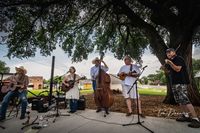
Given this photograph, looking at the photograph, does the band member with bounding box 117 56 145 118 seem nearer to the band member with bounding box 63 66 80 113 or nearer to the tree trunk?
the band member with bounding box 63 66 80 113

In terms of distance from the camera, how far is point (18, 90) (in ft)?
16.4

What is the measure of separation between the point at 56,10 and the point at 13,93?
4758 millimetres

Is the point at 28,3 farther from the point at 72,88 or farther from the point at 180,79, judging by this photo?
the point at 180,79

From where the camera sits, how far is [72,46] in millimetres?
11766

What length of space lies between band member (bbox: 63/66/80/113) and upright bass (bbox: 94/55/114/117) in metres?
0.87

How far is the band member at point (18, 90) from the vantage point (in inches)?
189

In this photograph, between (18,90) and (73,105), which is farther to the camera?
(73,105)

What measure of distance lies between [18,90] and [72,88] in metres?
1.59

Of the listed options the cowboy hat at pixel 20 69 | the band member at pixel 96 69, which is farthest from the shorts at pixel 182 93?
the cowboy hat at pixel 20 69

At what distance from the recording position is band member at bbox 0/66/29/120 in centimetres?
479

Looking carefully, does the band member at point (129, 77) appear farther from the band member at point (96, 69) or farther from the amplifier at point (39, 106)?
the amplifier at point (39, 106)

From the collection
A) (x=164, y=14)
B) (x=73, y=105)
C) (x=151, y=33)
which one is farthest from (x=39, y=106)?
(x=164, y=14)

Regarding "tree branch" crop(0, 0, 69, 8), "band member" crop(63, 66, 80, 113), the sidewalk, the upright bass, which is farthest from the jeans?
"tree branch" crop(0, 0, 69, 8)

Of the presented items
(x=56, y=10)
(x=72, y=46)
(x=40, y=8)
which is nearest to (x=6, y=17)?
(x=40, y=8)
